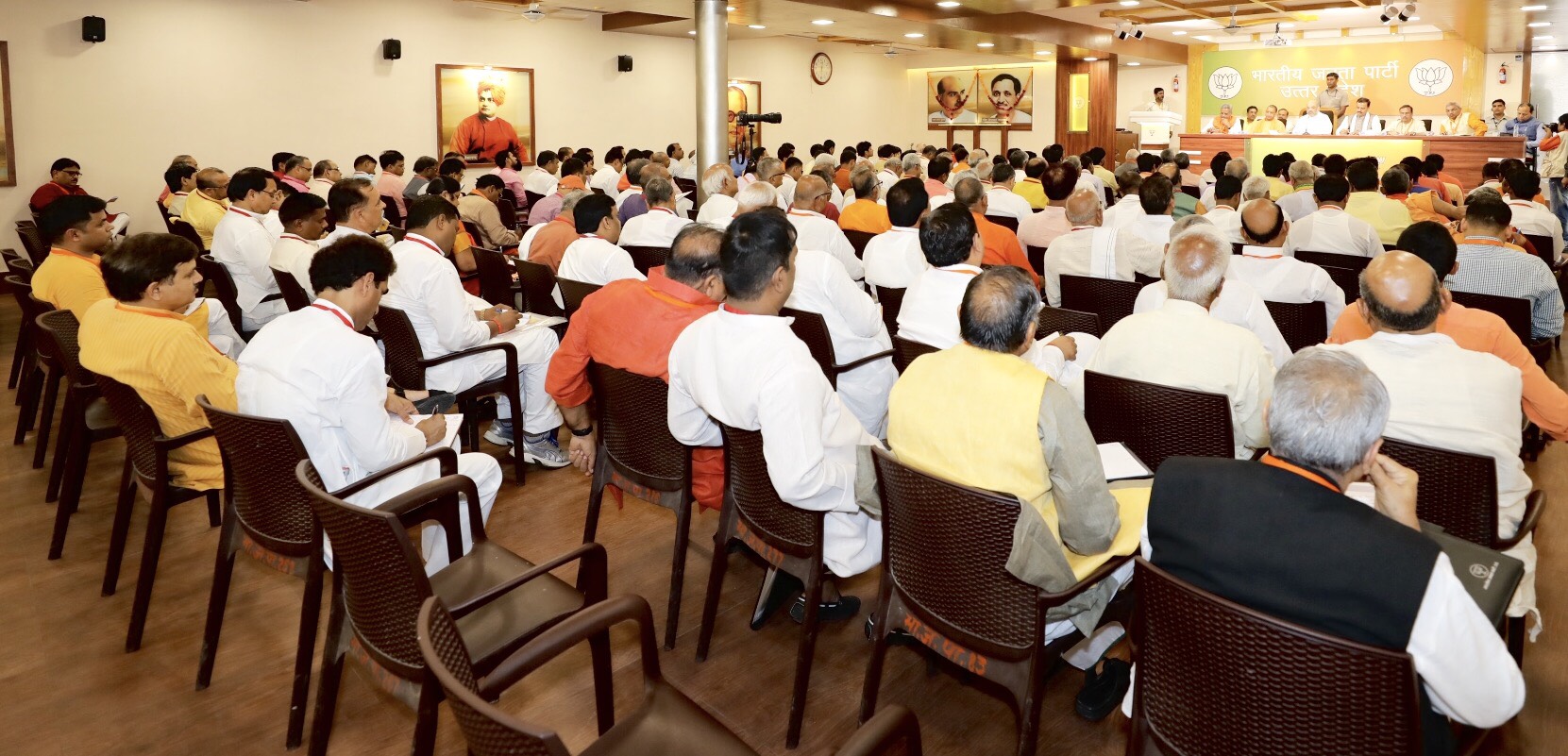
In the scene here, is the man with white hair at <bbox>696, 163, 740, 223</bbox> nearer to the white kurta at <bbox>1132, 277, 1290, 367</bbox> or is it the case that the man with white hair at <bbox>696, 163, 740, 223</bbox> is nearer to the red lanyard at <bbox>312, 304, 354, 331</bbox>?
the white kurta at <bbox>1132, 277, 1290, 367</bbox>

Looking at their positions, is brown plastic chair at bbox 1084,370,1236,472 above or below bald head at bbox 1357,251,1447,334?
below

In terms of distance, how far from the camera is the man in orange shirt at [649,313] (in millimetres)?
3160

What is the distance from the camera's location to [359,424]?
2615 millimetres

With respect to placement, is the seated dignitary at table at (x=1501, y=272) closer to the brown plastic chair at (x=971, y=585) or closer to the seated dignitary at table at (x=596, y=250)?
the brown plastic chair at (x=971, y=585)

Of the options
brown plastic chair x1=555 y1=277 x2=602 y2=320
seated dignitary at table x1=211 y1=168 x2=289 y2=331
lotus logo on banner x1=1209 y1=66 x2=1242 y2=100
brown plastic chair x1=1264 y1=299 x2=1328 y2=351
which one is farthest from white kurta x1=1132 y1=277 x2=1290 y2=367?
lotus logo on banner x1=1209 y1=66 x2=1242 y2=100

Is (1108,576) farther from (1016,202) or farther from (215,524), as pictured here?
(1016,202)

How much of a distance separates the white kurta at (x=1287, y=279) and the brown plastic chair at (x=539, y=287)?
9.58 feet

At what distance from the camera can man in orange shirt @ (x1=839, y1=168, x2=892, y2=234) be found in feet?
22.2

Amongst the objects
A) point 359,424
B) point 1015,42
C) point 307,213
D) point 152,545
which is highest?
point 1015,42

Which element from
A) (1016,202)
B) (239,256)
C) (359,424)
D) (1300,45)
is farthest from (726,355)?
A: (1300,45)

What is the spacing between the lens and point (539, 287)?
485cm

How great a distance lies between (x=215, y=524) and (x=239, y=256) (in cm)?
233

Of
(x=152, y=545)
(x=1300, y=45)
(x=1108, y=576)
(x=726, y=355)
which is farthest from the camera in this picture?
(x=1300, y=45)

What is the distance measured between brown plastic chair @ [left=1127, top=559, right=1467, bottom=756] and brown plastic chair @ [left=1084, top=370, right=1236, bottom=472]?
2.85ft
